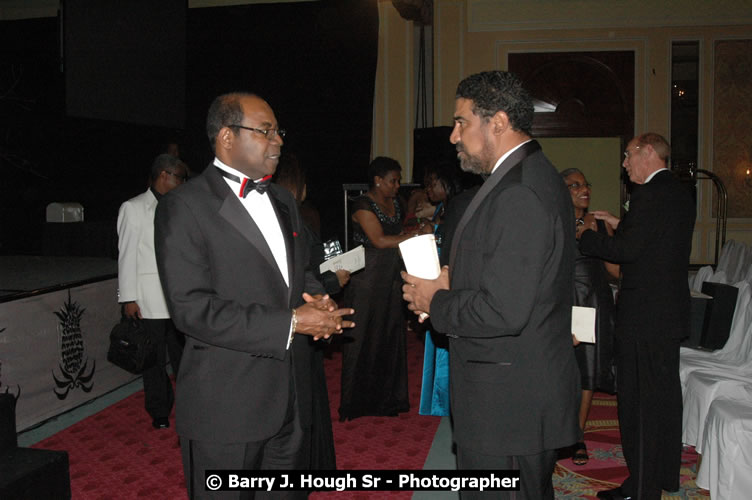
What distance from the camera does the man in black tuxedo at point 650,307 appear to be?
2934mm

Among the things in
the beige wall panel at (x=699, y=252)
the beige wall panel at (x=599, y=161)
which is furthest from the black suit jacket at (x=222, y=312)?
the beige wall panel at (x=699, y=252)

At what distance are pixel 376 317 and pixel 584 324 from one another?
2.20m

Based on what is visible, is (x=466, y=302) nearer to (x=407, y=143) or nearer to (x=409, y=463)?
(x=409, y=463)

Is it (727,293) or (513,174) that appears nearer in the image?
(513,174)

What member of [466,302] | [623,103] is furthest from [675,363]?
[623,103]

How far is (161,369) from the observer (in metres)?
4.32

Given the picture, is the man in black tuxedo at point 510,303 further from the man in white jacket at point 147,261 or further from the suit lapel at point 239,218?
the man in white jacket at point 147,261

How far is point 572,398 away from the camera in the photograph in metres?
1.85

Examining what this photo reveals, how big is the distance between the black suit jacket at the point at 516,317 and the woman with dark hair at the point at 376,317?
2521 mm

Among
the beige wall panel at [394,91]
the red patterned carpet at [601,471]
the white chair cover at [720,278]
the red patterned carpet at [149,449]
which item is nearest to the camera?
the red patterned carpet at [601,471]

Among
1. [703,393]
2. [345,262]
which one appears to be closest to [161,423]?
[345,262]

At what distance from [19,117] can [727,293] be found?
10.6 metres

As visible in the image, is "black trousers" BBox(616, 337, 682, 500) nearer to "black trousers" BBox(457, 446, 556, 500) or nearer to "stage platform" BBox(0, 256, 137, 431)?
"black trousers" BBox(457, 446, 556, 500)

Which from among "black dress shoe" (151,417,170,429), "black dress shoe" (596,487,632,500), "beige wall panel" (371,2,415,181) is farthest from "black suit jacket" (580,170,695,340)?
"beige wall panel" (371,2,415,181)
